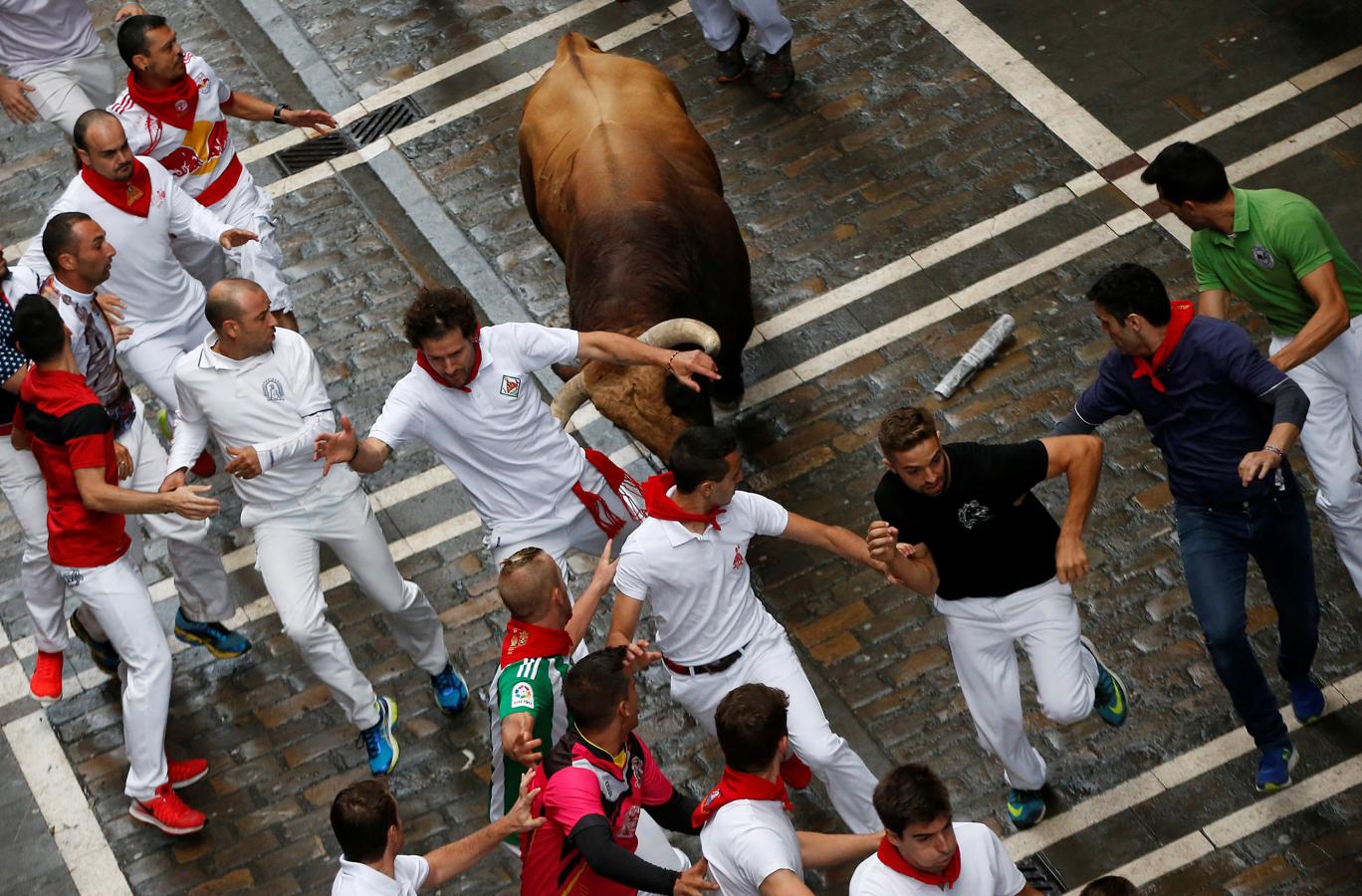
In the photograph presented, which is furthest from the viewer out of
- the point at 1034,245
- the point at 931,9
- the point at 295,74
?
the point at 295,74

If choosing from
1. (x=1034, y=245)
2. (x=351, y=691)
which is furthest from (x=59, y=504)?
(x=1034, y=245)

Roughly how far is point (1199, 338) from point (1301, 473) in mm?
2450

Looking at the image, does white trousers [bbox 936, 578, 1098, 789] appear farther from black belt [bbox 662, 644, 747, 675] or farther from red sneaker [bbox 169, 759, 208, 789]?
red sneaker [bbox 169, 759, 208, 789]

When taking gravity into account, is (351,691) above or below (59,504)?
below

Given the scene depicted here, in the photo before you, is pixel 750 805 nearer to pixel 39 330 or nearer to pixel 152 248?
pixel 39 330

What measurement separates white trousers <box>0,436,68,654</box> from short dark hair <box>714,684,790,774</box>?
432 centimetres

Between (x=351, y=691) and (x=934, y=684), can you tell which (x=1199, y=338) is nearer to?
(x=934, y=684)

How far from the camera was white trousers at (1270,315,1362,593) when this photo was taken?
7.34 meters

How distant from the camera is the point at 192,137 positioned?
32.8 feet

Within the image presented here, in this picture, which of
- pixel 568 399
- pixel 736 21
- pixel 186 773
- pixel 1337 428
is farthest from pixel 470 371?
pixel 736 21

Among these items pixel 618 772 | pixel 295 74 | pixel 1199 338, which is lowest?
pixel 295 74

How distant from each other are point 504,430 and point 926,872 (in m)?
3.17

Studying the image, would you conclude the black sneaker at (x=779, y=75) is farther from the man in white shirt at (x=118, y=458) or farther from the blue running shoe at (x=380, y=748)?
the blue running shoe at (x=380, y=748)

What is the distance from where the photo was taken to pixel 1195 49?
11648mm
